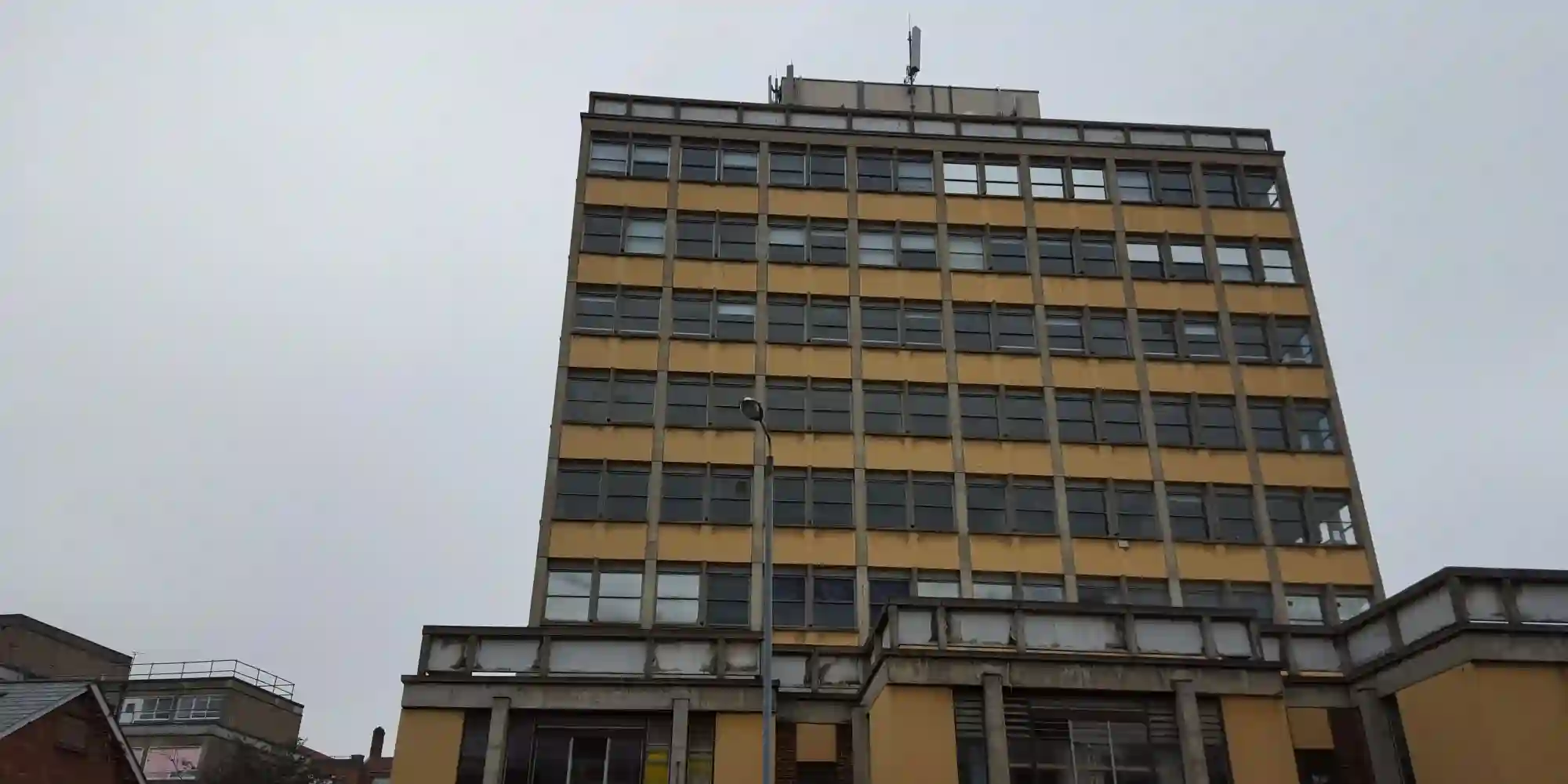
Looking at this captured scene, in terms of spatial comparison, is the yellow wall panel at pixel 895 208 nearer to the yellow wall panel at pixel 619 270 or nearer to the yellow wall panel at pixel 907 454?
the yellow wall panel at pixel 619 270

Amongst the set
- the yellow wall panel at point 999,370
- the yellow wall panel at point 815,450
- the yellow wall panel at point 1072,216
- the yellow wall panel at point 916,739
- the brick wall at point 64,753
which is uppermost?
the yellow wall panel at point 1072,216

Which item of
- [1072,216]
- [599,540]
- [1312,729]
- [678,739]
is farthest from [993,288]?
[678,739]

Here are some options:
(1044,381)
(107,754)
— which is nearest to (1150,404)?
(1044,381)

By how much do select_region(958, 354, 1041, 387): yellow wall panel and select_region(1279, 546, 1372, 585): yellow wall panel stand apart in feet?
31.9

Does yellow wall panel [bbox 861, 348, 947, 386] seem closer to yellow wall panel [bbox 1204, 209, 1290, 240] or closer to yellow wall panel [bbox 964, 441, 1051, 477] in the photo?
yellow wall panel [bbox 964, 441, 1051, 477]

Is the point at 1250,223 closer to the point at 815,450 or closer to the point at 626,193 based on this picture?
the point at 815,450

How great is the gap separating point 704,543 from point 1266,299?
22.3 m

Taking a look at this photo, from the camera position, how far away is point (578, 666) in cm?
2383

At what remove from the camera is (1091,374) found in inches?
1615

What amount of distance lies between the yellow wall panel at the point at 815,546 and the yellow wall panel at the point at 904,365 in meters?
5.82

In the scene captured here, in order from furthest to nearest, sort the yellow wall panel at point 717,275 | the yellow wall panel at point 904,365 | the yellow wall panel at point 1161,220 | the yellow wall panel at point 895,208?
the yellow wall panel at point 1161,220, the yellow wall panel at point 895,208, the yellow wall panel at point 717,275, the yellow wall panel at point 904,365

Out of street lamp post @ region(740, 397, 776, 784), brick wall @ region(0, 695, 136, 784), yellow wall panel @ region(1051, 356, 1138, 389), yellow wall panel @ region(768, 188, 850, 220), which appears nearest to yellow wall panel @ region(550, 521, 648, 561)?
yellow wall panel @ region(768, 188, 850, 220)

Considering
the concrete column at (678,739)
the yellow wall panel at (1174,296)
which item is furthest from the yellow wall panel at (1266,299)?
the concrete column at (678,739)

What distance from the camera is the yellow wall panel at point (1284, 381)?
1634 inches
